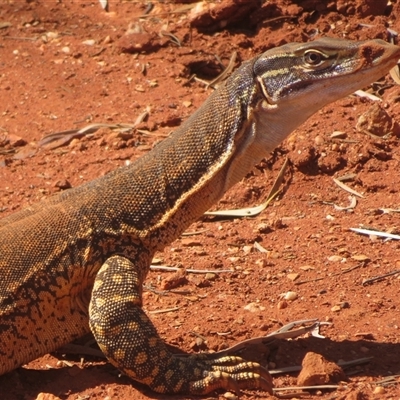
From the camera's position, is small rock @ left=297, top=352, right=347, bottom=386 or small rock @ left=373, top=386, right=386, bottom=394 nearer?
small rock @ left=373, top=386, right=386, bottom=394

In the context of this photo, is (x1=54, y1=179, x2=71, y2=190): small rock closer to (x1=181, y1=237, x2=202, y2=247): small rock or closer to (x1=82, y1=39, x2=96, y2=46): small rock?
(x1=181, y1=237, x2=202, y2=247): small rock

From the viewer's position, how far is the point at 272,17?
1183cm

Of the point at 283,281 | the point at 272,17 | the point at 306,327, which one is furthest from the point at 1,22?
the point at 306,327

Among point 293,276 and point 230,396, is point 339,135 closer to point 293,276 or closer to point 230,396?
point 293,276

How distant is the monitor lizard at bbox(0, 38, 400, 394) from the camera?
20.7 feet

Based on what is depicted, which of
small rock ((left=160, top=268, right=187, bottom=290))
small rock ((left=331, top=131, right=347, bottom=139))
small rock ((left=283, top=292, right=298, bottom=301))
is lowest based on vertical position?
small rock ((left=160, top=268, right=187, bottom=290))

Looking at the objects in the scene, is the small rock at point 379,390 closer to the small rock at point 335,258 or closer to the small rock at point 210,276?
the small rock at point 335,258

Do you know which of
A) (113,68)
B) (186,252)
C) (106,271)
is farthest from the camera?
(113,68)

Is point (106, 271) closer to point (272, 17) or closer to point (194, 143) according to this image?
point (194, 143)

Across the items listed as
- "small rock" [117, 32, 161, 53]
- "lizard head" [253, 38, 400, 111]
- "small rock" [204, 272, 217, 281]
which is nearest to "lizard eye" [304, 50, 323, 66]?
"lizard head" [253, 38, 400, 111]

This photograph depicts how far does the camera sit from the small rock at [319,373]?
20.5 feet

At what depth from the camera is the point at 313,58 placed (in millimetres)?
6586

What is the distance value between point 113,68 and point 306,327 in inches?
238

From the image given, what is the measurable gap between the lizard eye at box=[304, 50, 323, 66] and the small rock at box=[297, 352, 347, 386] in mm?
2034
